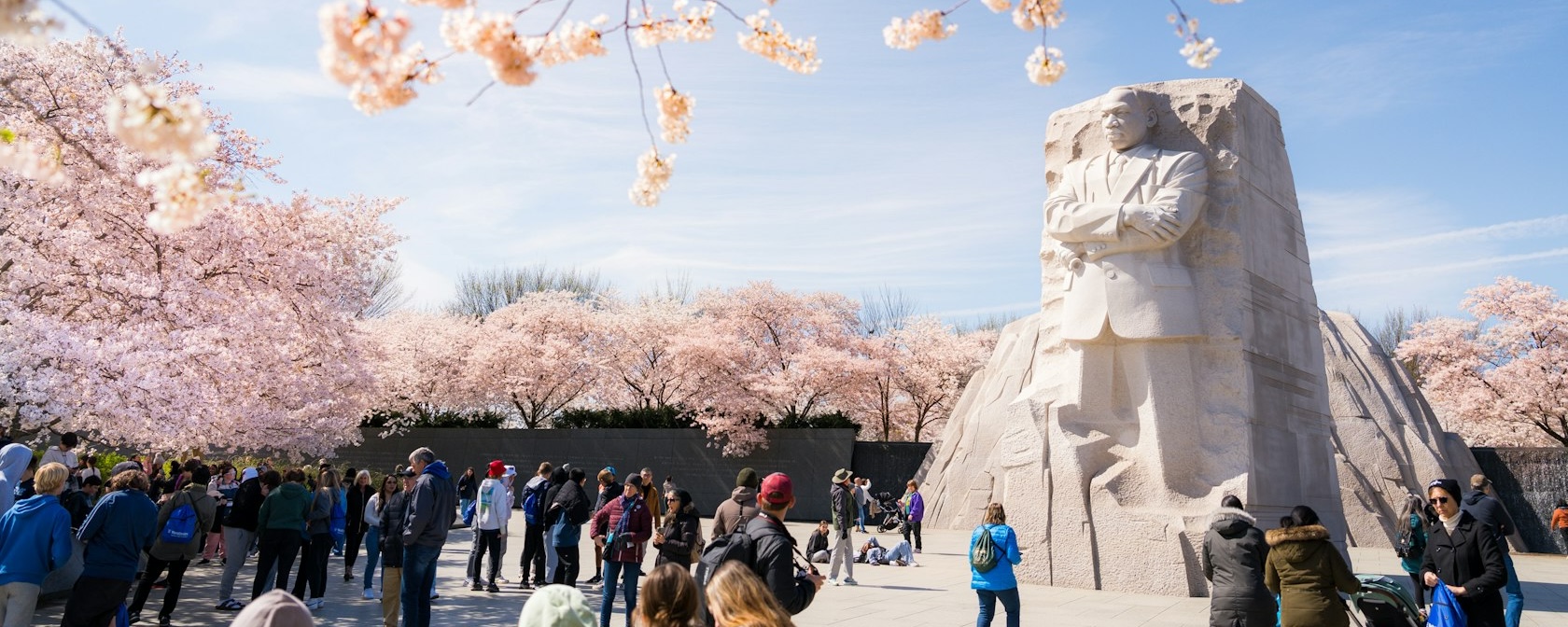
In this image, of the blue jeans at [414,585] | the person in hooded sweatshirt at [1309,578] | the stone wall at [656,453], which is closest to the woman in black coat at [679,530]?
the blue jeans at [414,585]

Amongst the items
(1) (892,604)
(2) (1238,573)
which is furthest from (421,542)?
(2) (1238,573)

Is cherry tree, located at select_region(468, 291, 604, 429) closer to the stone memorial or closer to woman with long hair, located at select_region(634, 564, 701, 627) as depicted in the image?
the stone memorial

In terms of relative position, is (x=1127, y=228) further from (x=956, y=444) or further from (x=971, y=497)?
(x=956, y=444)

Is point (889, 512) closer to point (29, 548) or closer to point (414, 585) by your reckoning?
point (414, 585)

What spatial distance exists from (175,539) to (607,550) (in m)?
3.32

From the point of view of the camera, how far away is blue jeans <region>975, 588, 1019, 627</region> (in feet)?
21.2

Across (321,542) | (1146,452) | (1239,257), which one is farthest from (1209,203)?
(321,542)

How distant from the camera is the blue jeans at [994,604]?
6477 mm

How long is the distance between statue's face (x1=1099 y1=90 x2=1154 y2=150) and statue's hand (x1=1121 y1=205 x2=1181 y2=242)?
1.02 meters

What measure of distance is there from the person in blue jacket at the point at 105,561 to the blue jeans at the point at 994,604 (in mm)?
5257

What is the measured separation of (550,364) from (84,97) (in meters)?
21.6

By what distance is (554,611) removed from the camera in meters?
3.11

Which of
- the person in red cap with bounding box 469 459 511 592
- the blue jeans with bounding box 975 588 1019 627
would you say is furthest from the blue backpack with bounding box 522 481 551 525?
the blue jeans with bounding box 975 588 1019 627

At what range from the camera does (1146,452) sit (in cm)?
1006
